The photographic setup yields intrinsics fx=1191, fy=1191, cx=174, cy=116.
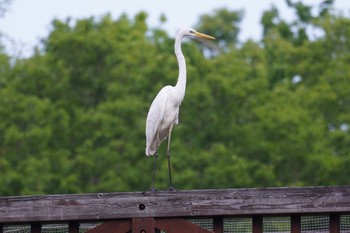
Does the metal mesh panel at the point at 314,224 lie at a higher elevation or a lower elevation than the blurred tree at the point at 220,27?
lower

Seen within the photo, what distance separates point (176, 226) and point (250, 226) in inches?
42.6

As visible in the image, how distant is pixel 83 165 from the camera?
38.3 meters

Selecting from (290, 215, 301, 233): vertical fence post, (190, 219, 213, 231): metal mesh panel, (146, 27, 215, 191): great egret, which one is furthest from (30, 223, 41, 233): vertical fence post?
(146, 27, 215, 191): great egret

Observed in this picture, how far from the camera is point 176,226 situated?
8883 mm

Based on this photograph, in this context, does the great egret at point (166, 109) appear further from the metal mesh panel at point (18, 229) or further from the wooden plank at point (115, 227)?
the wooden plank at point (115, 227)

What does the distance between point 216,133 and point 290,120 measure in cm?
262

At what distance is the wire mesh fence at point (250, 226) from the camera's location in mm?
9320

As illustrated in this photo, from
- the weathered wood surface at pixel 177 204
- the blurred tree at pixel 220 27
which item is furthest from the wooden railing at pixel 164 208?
the blurred tree at pixel 220 27

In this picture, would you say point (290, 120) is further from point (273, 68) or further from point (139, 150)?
point (273, 68)

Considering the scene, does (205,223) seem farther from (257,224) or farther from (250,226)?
(257,224)

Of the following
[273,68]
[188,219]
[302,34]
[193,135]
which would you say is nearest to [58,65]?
[193,135]

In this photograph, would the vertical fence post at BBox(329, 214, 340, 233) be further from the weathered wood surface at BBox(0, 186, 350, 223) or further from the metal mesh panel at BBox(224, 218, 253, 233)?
the metal mesh panel at BBox(224, 218, 253, 233)

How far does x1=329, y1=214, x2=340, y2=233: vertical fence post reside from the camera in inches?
350

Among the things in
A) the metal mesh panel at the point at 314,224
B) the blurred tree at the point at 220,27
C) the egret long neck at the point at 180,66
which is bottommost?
the metal mesh panel at the point at 314,224
